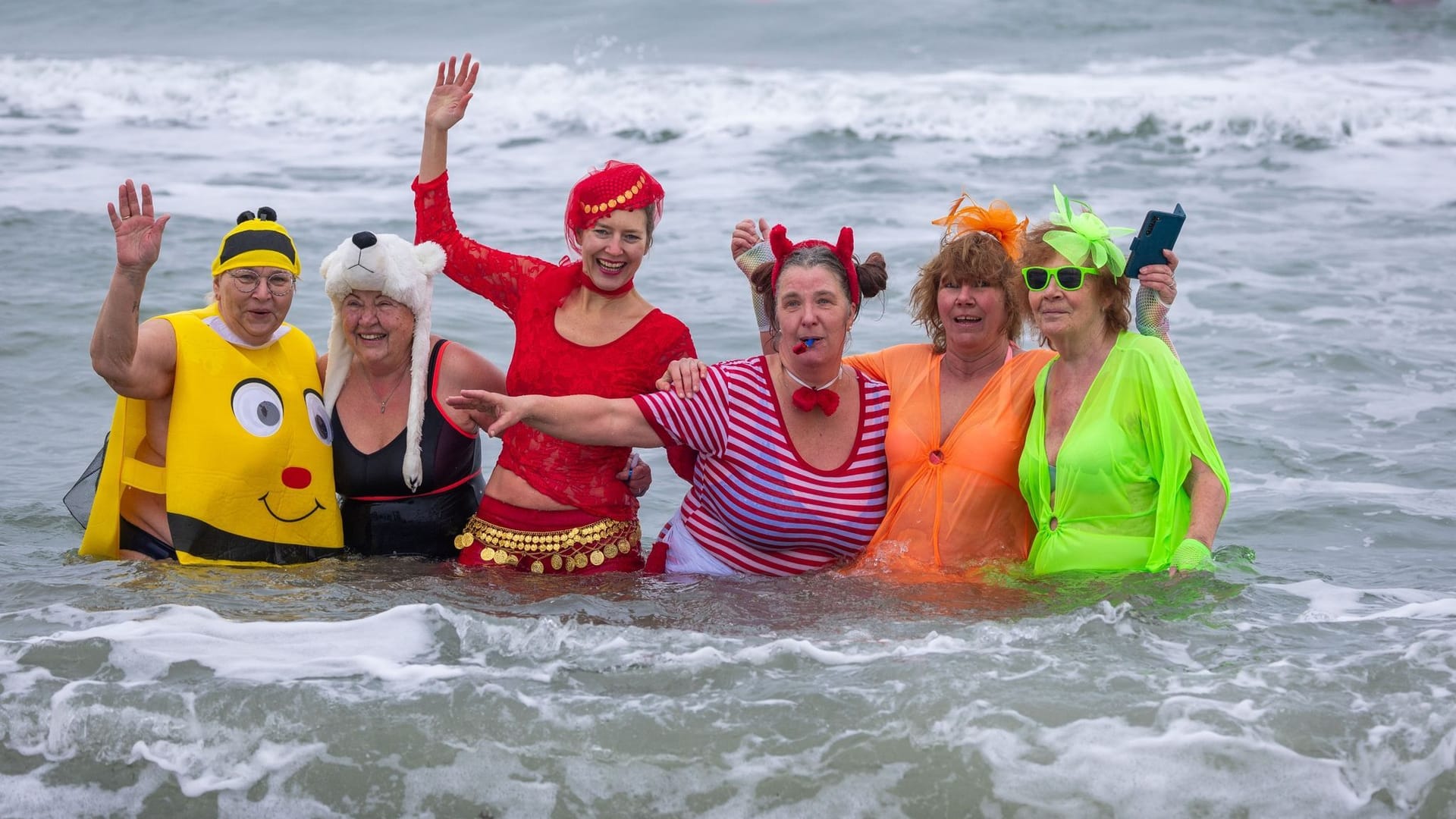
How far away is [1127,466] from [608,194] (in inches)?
83.5

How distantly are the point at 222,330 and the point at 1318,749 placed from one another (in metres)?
4.21

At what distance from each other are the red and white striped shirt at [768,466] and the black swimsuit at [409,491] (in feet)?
3.10

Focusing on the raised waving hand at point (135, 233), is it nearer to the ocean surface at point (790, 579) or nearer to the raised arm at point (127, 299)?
the raised arm at point (127, 299)

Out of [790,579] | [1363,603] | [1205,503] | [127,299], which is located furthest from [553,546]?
[1363,603]

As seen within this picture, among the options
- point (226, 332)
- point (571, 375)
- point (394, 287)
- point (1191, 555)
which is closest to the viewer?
point (1191, 555)

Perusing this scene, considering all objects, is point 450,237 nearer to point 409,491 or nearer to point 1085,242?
point 409,491

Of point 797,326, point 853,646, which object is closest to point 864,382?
point 797,326

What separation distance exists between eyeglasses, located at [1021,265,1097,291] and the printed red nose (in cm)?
287

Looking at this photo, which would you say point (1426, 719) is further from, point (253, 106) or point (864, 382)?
point (253, 106)

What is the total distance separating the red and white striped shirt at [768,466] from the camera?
17.4 feet

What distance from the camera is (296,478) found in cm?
568

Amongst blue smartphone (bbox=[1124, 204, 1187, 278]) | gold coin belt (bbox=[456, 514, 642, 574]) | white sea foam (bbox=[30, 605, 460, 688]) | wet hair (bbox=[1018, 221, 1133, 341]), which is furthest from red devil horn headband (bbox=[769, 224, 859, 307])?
white sea foam (bbox=[30, 605, 460, 688])

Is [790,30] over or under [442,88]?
over

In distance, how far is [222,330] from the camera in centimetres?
570
